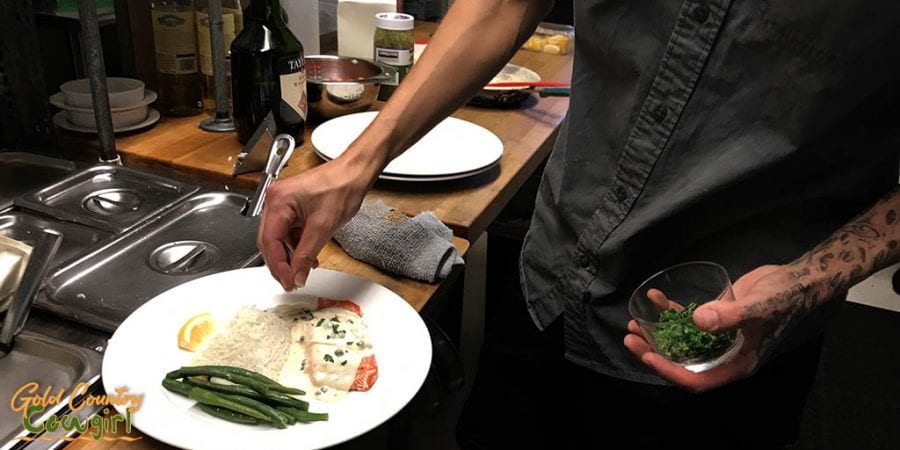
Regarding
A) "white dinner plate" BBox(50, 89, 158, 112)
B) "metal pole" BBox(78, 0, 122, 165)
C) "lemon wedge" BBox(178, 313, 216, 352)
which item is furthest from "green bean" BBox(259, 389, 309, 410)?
"white dinner plate" BBox(50, 89, 158, 112)

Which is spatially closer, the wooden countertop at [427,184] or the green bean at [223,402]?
the green bean at [223,402]

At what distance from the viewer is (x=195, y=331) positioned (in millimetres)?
766

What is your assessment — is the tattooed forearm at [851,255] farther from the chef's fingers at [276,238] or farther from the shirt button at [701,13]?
the chef's fingers at [276,238]

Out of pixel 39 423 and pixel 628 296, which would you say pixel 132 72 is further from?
pixel 628 296

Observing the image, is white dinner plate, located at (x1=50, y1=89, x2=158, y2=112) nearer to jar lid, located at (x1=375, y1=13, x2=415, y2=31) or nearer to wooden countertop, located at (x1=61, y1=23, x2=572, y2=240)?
wooden countertop, located at (x1=61, y1=23, x2=572, y2=240)

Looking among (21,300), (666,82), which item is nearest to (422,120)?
(666,82)

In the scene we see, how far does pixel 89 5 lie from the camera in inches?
42.0

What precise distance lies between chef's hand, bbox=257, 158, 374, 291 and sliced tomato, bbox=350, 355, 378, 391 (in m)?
0.13

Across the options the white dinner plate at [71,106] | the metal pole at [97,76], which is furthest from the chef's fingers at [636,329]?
the white dinner plate at [71,106]

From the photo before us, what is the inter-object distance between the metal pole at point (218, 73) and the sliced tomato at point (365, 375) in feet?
2.59

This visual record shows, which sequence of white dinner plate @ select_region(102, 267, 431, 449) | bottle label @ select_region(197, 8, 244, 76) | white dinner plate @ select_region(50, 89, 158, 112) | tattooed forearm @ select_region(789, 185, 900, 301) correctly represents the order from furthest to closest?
bottle label @ select_region(197, 8, 244, 76) → white dinner plate @ select_region(50, 89, 158, 112) → tattooed forearm @ select_region(789, 185, 900, 301) → white dinner plate @ select_region(102, 267, 431, 449)

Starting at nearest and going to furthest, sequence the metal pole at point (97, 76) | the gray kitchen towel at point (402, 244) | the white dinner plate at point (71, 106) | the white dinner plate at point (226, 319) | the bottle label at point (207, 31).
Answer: the white dinner plate at point (226, 319) < the gray kitchen towel at point (402, 244) < the metal pole at point (97, 76) < the white dinner plate at point (71, 106) < the bottle label at point (207, 31)

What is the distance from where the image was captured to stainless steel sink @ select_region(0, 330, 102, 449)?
0.69 meters

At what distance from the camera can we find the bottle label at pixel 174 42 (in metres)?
1.38
